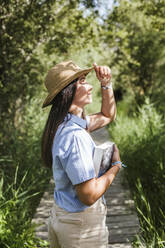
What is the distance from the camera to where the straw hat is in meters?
1.40

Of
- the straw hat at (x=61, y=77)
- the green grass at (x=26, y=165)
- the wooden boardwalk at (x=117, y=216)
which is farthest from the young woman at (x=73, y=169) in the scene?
the green grass at (x=26, y=165)

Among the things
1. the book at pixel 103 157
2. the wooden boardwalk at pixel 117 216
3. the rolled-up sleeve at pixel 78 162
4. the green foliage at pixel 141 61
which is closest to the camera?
the rolled-up sleeve at pixel 78 162

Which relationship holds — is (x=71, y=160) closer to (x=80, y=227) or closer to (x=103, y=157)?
(x=103, y=157)

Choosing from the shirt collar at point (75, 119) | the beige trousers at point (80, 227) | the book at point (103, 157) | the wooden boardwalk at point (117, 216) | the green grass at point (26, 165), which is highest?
the shirt collar at point (75, 119)

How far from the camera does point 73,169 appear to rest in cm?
119

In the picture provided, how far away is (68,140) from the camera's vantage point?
1230 mm

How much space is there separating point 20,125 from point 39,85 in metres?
1.59

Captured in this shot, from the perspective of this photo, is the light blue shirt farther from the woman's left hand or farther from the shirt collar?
the woman's left hand

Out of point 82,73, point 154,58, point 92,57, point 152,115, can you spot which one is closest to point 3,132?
point 152,115

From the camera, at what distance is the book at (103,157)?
133cm

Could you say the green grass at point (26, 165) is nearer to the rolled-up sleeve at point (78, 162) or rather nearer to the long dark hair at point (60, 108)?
the long dark hair at point (60, 108)

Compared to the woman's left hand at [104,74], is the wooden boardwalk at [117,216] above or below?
below

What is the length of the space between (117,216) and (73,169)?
95.8 inches

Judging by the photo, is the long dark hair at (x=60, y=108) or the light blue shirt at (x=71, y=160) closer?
the light blue shirt at (x=71, y=160)
